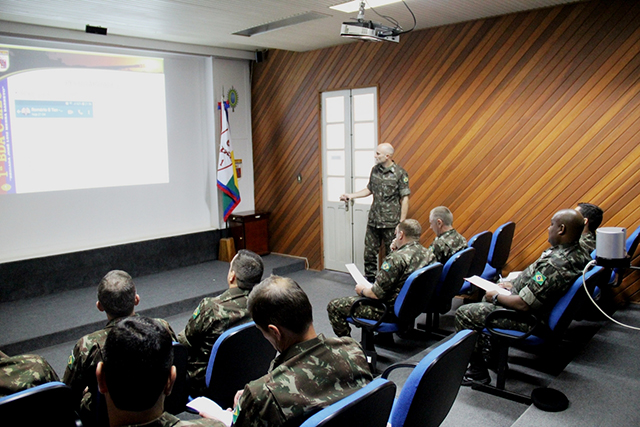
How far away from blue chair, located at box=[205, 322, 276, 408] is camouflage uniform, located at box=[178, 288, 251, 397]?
22 cm

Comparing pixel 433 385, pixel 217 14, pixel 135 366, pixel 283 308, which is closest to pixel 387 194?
pixel 217 14

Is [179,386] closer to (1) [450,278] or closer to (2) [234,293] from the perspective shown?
(2) [234,293]

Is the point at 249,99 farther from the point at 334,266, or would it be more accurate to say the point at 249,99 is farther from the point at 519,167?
the point at 519,167

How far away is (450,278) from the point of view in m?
3.91

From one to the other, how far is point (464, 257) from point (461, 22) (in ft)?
8.80

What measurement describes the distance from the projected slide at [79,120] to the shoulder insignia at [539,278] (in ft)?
15.9

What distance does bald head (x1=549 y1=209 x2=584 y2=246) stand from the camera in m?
3.13

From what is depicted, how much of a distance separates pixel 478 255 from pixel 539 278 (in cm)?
140

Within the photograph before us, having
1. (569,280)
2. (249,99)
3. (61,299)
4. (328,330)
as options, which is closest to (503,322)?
(569,280)

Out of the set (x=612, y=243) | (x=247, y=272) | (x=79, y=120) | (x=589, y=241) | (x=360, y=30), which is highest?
(x=360, y=30)

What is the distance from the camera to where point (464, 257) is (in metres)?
3.89

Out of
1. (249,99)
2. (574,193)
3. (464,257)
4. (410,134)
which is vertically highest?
(249,99)

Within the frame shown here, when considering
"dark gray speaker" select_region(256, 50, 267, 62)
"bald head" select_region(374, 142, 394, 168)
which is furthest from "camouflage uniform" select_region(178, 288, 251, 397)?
"dark gray speaker" select_region(256, 50, 267, 62)

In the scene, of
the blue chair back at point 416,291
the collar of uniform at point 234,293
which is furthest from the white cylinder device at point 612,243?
the collar of uniform at point 234,293
